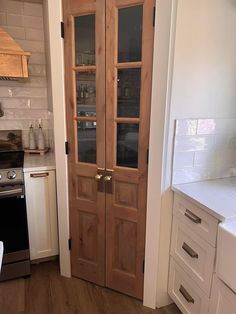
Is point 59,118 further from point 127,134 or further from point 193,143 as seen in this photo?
point 193,143

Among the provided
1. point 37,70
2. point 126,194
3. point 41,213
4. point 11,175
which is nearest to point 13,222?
point 41,213

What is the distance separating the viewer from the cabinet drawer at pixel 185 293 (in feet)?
→ 4.64

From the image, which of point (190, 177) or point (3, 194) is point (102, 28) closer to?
point (190, 177)

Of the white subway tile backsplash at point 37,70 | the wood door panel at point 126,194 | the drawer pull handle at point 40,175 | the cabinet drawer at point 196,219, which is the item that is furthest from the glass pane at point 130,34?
the white subway tile backsplash at point 37,70

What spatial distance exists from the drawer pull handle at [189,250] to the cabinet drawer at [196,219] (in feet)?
0.43

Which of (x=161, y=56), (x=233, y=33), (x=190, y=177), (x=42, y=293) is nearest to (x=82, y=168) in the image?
(x=190, y=177)

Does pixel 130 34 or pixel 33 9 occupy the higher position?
pixel 33 9

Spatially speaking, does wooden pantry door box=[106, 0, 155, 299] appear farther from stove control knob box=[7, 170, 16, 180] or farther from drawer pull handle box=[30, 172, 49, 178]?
stove control knob box=[7, 170, 16, 180]

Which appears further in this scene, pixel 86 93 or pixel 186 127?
pixel 86 93

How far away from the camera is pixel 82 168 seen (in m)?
1.80

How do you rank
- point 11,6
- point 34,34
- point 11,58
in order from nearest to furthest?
point 11,58
point 11,6
point 34,34

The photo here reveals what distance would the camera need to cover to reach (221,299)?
4.08ft

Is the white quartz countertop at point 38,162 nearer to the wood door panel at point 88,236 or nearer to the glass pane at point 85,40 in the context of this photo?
the wood door panel at point 88,236

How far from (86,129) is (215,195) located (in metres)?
0.96
